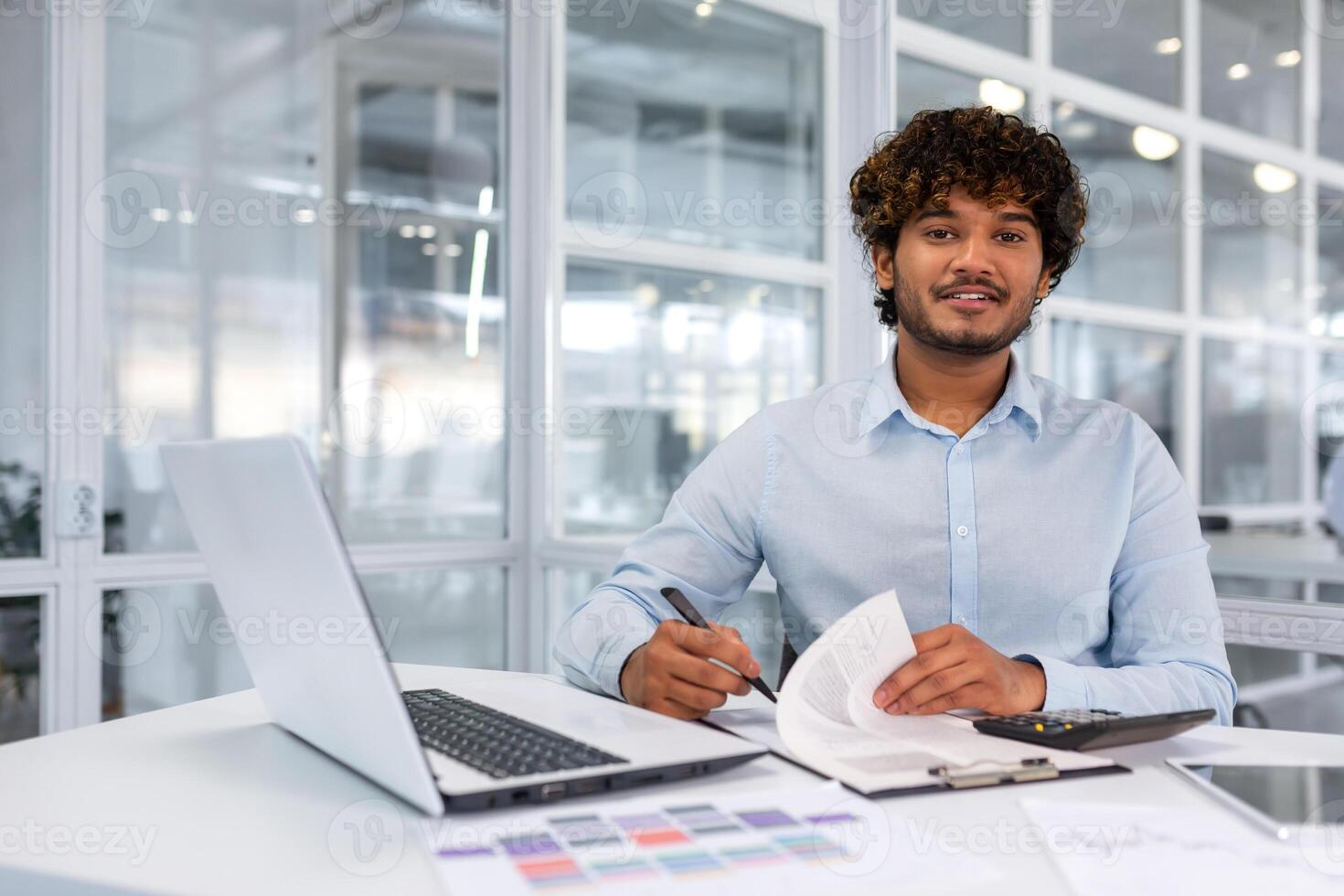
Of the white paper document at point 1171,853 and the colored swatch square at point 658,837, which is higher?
the colored swatch square at point 658,837

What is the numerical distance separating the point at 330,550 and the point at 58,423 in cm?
235

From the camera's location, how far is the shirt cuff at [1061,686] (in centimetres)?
112

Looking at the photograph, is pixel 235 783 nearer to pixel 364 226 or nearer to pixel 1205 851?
pixel 1205 851

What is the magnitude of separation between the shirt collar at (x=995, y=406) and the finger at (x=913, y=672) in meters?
0.53

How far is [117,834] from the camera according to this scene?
0.80 meters

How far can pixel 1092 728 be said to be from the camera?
37.4 inches

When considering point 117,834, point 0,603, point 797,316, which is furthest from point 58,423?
point 117,834
